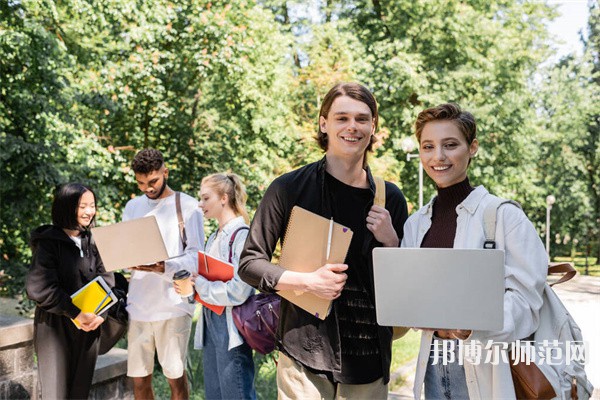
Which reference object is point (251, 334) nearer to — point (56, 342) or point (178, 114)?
point (56, 342)

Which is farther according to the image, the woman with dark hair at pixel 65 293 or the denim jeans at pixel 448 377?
the woman with dark hair at pixel 65 293

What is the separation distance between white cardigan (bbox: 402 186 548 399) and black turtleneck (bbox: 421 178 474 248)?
0.13 meters

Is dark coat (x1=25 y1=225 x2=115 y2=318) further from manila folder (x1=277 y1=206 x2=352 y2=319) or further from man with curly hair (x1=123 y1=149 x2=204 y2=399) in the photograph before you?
manila folder (x1=277 y1=206 x2=352 y2=319)

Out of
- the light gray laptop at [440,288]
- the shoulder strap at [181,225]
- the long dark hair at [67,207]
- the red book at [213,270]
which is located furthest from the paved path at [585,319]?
the long dark hair at [67,207]

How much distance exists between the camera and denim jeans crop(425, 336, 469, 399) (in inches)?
91.5

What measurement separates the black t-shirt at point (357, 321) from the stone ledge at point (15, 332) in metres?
2.80

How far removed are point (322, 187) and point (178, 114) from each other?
Answer: 10.7m

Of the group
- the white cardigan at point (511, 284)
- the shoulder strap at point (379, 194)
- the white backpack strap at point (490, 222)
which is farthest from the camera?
the shoulder strap at point (379, 194)

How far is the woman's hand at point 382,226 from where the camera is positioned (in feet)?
7.73

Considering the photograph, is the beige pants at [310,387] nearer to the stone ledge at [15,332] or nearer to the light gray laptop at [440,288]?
the light gray laptop at [440,288]

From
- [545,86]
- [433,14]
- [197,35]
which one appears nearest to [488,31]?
[433,14]

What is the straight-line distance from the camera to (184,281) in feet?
12.1

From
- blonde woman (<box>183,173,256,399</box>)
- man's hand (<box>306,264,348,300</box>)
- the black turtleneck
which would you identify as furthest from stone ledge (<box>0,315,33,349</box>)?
the black turtleneck

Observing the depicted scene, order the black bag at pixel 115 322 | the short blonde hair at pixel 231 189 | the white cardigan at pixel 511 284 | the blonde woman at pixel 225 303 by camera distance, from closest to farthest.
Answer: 1. the white cardigan at pixel 511 284
2. the blonde woman at pixel 225 303
3. the short blonde hair at pixel 231 189
4. the black bag at pixel 115 322
